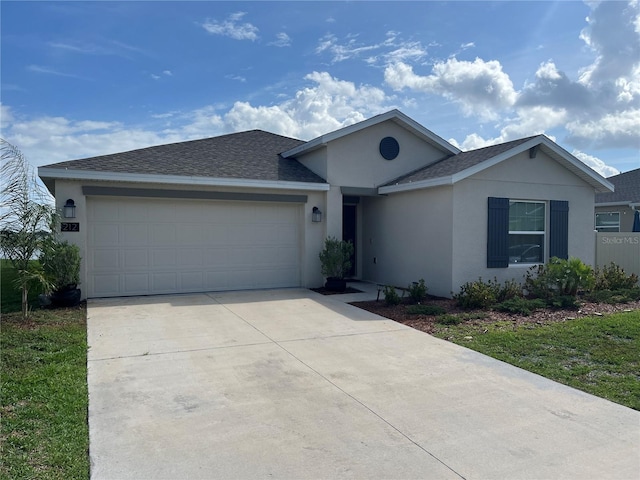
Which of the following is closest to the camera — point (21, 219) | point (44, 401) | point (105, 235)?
point (44, 401)

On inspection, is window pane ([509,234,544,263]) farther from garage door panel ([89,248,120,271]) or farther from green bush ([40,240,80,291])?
green bush ([40,240,80,291])

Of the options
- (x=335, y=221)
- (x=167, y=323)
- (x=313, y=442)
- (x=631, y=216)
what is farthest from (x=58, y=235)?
(x=631, y=216)

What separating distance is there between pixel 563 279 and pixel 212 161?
896 cm

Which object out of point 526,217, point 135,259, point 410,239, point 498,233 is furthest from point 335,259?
point 526,217

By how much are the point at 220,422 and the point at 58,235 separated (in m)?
7.54

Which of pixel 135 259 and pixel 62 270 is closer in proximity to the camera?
pixel 62 270

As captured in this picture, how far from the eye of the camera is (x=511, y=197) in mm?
11219

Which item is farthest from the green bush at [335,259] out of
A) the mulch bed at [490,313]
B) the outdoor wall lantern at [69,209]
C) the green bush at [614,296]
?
the outdoor wall lantern at [69,209]

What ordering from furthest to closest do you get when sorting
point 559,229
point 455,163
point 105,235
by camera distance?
1. point 455,163
2. point 559,229
3. point 105,235

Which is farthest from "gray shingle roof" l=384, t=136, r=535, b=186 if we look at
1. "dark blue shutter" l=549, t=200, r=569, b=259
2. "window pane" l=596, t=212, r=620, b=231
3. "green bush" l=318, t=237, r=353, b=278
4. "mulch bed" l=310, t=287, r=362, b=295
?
"window pane" l=596, t=212, r=620, b=231

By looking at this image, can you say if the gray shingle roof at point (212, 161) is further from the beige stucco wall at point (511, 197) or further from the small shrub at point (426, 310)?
the small shrub at point (426, 310)

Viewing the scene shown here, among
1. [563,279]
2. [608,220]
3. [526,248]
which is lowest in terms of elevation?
[563,279]

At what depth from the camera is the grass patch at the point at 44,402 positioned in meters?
3.30

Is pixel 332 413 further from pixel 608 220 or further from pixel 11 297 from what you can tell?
pixel 608 220
